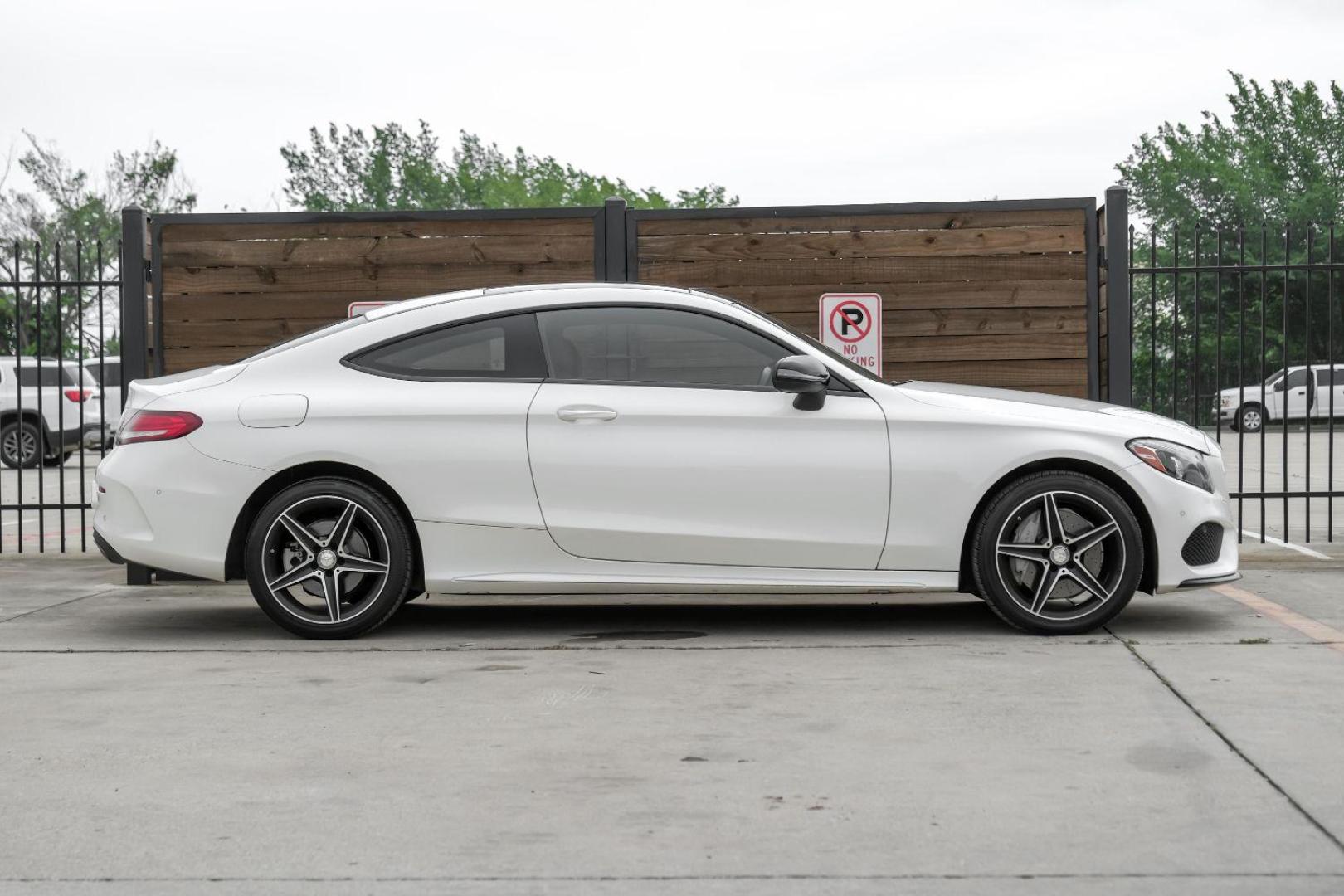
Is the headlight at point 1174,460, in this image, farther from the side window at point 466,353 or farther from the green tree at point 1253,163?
the green tree at point 1253,163

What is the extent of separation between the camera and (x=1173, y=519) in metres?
7.11

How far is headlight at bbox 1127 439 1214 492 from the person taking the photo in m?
7.12

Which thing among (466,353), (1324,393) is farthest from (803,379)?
(1324,393)

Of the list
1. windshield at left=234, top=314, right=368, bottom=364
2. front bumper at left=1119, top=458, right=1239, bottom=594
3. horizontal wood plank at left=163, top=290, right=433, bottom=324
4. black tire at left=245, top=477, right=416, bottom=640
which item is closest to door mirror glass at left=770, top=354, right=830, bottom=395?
front bumper at left=1119, top=458, right=1239, bottom=594

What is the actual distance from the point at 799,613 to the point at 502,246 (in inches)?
124

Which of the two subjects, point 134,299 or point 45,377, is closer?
point 134,299

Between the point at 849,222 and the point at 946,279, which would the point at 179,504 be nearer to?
the point at 849,222

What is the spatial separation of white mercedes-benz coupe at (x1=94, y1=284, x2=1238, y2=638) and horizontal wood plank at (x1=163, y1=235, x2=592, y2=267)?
9.13 feet

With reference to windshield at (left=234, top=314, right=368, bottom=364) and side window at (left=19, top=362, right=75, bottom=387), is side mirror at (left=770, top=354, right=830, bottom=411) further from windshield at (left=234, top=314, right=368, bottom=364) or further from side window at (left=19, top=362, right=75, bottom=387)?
side window at (left=19, top=362, right=75, bottom=387)

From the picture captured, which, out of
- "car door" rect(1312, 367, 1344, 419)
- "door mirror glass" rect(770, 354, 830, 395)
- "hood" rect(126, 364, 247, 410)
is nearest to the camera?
"door mirror glass" rect(770, 354, 830, 395)

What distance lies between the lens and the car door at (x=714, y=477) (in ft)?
23.2

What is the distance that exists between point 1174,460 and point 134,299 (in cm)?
610

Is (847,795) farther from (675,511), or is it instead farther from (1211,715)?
(675,511)

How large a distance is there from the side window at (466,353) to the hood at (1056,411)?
1673 millimetres
